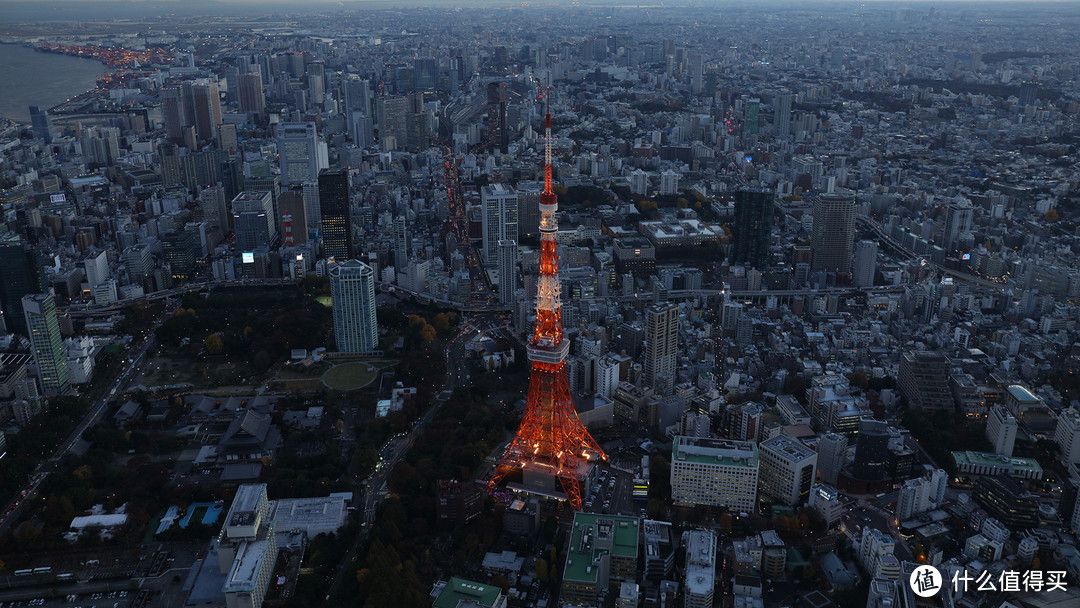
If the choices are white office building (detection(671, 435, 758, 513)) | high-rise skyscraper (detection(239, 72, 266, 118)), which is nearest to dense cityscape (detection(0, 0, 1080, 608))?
white office building (detection(671, 435, 758, 513))

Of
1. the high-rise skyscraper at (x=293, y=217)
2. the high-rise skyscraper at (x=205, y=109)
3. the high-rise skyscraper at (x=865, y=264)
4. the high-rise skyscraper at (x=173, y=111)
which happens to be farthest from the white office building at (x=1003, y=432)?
the high-rise skyscraper at (x=173, y=111)

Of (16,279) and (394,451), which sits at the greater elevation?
(16,279)

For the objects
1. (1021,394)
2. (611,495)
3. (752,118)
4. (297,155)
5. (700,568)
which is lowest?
(611,495)

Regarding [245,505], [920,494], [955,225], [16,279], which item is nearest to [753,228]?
[955,225]

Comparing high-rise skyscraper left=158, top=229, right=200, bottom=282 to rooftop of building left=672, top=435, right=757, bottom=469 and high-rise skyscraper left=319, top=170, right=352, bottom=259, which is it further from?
rooftop of building left=672, top=435, right=757, bottom=469

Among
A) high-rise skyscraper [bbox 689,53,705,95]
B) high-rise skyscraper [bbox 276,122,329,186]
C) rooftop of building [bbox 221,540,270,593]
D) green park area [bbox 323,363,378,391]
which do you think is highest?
high-rise skyscraper [bbox 689,53,705,95]

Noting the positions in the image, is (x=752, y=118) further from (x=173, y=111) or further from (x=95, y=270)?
(x=95, y=270)

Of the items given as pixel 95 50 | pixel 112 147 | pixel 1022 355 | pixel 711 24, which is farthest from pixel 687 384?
pixel 711 24
